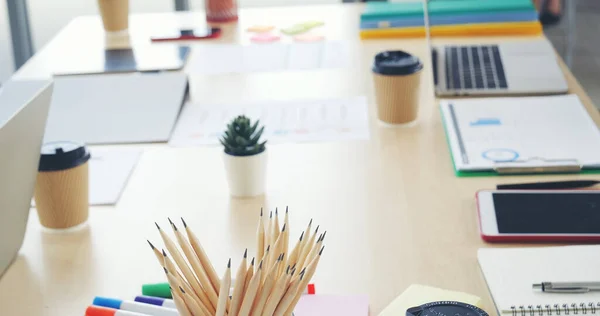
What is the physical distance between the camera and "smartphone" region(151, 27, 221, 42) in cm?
207

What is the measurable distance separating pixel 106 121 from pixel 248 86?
330 millimetres

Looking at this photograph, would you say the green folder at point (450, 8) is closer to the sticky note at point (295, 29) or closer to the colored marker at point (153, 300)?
the sticky note at point (295, 29)

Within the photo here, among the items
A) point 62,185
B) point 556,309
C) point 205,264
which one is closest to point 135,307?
point 205,264

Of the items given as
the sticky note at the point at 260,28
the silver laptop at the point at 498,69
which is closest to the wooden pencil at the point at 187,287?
the silver laptop at the point at 498,69

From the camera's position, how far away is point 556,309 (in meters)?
0.89

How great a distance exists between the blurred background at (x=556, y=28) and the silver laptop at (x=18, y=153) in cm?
223

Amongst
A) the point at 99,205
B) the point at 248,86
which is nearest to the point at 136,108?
the point at 248,86

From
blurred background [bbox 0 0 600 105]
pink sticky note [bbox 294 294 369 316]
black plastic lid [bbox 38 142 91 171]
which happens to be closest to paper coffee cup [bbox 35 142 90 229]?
black plastic lid [bbox 38 142 91 171]

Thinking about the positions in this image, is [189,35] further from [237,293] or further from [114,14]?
[237,293]

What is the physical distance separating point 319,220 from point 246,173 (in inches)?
5.5

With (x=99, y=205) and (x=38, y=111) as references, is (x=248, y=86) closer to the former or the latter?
(x=99, y=205)

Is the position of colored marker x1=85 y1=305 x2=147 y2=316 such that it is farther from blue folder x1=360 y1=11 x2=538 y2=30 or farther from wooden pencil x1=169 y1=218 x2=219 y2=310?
blue folder x1=360 y1=11 x2=538 y2=30

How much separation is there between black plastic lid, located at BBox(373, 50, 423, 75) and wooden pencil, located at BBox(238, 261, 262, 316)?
0.81 m

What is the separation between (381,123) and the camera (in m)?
1.50
